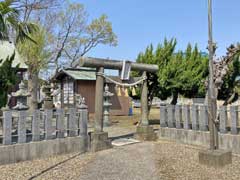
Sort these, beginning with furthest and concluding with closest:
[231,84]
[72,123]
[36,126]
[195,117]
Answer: [231,84] → [195,117] → [72,123] → [36,126]

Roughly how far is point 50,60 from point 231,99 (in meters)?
15.0

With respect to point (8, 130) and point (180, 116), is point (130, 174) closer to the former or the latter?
point (8, 130)

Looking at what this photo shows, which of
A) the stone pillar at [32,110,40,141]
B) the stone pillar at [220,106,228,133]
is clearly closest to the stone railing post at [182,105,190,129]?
the stone pillar at [220,106,228,133]

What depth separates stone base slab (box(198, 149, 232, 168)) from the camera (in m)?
6.79

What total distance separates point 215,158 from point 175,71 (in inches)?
312

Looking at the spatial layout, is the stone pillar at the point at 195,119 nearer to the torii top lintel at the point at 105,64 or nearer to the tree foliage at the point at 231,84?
the torii top lintel at the point at 105,64

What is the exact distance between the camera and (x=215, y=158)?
22.3 feet

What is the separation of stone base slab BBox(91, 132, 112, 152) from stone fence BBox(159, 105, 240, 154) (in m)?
2.77

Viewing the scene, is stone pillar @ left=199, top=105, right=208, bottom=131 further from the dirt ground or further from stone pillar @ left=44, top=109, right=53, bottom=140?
stone pillar @ left=44, top=109, right=53, bottom=140

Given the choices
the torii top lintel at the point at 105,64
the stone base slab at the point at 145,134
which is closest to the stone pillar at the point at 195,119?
the stone base slab at the point at 145,134

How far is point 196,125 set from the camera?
992cm

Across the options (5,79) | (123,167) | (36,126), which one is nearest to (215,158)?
(123,167)

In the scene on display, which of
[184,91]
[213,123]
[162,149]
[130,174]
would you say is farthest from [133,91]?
[130,174]

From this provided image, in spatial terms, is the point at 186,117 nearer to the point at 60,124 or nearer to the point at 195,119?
the point at 195,119
